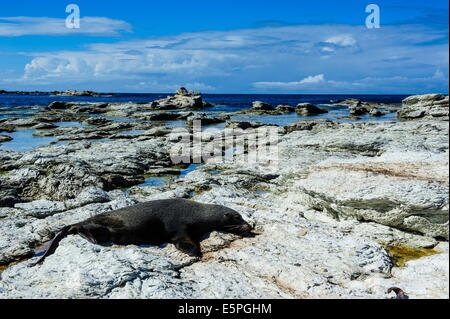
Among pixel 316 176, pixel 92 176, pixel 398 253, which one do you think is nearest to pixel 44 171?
pixel 92 176

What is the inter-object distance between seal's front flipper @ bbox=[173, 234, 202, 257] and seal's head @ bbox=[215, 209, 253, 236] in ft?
3.48

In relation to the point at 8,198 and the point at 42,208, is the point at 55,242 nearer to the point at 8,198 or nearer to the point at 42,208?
the point at 42,208

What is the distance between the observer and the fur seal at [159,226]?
893cm

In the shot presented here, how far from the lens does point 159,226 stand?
30.2 feet

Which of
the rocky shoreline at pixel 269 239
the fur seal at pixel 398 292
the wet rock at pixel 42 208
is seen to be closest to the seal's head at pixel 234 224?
the rocky shoreline at pixel 269 239

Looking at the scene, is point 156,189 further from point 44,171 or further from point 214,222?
point 214,222

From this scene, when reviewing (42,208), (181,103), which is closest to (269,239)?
(42,208)

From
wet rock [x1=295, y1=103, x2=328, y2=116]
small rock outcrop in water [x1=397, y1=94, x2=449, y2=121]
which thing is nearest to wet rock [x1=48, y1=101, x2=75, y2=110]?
wet rock [x1=295, y1=103, x2=328, y2=116]

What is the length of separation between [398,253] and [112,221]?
22.1 feet

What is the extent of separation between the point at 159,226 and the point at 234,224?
1817mm

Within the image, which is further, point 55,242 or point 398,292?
point 55,242

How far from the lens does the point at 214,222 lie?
32.0 ft

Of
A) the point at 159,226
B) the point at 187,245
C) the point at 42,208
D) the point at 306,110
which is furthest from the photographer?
the point at 306,110

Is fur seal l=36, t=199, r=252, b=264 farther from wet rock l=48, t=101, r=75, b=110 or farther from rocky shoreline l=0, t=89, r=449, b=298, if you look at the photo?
wet rock l=48, t=101, r=75, b=110
